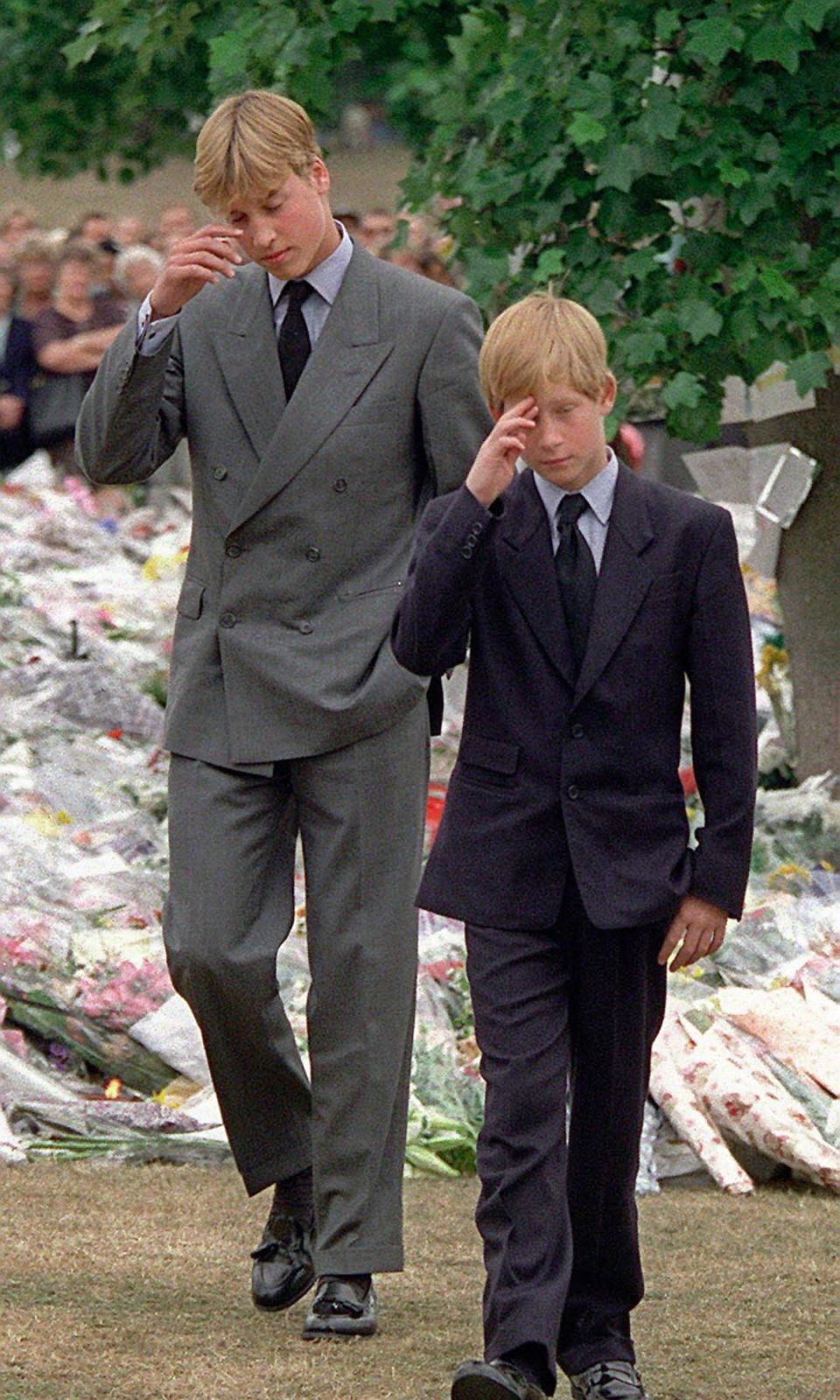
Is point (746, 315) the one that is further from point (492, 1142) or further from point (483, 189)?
point (492, 1142)

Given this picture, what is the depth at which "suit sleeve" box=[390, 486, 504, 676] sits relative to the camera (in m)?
3.73

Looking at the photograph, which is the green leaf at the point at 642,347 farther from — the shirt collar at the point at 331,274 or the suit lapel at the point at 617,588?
the suit lapel at the point at 617,588

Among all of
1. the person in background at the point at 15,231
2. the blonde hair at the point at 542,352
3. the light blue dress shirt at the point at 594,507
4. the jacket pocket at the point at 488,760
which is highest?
the blonde hair at the point at 542,352

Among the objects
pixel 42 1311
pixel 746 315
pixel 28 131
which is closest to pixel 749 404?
pixel 746 315

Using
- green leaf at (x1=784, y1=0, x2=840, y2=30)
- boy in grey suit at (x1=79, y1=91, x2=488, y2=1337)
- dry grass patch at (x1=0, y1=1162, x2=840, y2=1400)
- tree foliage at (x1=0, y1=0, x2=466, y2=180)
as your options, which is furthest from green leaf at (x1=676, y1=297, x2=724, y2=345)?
boy in grey suit at (x1=79, y1=91, x2=488, y2=1337)

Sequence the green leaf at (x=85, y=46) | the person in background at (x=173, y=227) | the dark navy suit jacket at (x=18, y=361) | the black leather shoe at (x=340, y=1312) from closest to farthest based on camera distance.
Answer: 1. the black leather shoe at (x=340, y=1312)
2. the green leaf at (x=85, y=46)
3. the dark navy suit jacket at (x=18, y=361)
4. the person in background at (x=173, y=227)

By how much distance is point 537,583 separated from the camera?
12.6ft

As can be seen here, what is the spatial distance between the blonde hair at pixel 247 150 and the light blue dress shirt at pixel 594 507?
0.75 m

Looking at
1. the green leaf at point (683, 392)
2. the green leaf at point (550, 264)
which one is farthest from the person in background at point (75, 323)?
the green leaf at point (683, 392)

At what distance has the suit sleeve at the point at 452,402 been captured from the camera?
175 inches

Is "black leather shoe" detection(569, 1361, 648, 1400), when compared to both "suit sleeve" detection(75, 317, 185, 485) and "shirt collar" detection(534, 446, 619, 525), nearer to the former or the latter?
"shirt collar" detection(534, 446, 619, 525)

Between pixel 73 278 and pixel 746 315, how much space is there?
780cm

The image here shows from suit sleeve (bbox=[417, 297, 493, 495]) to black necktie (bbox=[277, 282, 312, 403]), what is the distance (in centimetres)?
22

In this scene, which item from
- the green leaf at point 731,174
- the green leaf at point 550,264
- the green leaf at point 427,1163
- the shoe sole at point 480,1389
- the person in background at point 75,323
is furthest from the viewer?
the person in background at point 75,323
